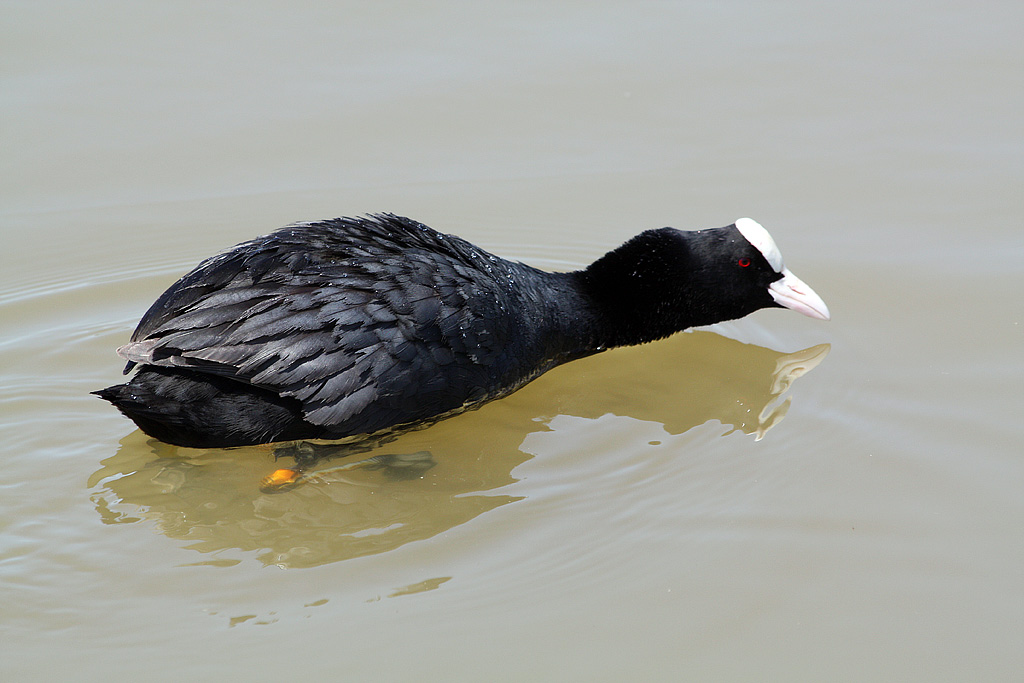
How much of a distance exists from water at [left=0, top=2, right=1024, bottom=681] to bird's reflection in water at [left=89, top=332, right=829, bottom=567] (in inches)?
0.7

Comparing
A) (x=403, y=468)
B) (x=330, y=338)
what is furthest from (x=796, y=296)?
(x=330, y=338)

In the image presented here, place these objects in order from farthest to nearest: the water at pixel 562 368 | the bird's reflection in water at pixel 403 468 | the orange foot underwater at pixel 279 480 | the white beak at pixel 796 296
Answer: the white beak at pixel 796 296 → the orange foot underwater at pixel 279 480 → the bird's reflection in water at pixel 403 468 → the water at pixel 562 368

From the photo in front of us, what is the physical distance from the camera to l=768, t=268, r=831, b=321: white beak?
5.38m

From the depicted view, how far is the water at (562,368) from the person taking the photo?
11.3 ft

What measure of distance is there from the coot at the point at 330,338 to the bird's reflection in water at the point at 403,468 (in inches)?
7.1

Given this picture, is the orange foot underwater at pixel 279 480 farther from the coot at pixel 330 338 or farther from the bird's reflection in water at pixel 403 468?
the coot at pixel 330 338

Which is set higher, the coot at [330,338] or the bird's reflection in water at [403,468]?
the coot at [330,338]

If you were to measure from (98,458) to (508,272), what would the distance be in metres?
1.96

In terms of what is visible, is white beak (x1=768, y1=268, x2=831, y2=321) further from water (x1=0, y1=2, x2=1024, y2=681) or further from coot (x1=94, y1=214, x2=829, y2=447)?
coot (x1=94, y1=214, x2=829, y2=447)

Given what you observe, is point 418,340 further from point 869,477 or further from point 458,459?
point 869,477

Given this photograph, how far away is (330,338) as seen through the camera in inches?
162

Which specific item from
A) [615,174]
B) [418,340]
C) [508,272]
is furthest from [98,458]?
[615,174]

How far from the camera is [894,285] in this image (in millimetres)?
5770

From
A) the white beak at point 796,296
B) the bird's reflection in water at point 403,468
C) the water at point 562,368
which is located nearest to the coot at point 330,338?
the bird's reflection in water at point 403,468
